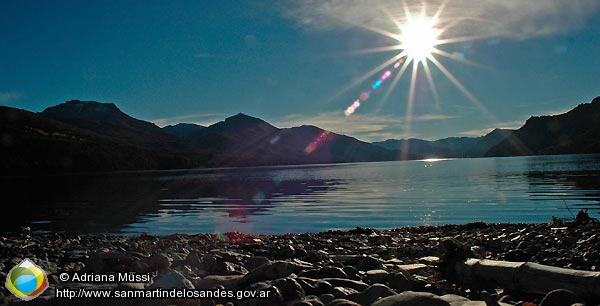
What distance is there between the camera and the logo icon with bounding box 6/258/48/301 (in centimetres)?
741

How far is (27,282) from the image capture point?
7859 mm

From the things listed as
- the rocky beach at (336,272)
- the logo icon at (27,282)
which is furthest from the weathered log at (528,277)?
the logo icon at (27,282)

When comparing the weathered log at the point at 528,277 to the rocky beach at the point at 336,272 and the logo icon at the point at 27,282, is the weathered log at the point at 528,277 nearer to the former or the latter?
the rocky beach at the point at 336,272

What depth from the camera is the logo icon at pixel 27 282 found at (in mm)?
7407

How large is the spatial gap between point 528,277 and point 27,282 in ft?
32.4

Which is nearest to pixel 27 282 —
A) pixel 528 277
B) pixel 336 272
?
pixel 336 272

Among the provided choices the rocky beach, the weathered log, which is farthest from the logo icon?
the weathered log

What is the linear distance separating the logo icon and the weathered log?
862 centimetres

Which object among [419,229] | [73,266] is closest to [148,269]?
[73,266]

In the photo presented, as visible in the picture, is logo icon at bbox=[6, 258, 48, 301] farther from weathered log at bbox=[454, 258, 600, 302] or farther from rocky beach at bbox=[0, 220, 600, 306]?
weathered log at bbox=[454, 258, 600, 302]

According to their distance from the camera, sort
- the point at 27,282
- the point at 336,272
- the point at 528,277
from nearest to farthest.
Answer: the point at 528,277
the point at 27,282
the point at 336,272

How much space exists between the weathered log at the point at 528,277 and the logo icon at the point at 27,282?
28.3ft

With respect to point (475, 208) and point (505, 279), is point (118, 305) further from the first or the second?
point (475, 208)

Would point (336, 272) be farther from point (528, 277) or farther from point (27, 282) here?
point (27, 282)
